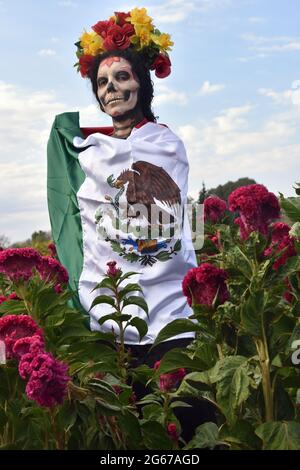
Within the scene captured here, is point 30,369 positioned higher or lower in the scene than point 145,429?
higher

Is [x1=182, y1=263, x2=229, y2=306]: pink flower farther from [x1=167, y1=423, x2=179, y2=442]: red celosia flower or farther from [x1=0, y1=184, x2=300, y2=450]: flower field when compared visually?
[x1=167, y1=423, x2=179, y2=442]: red celosia flower

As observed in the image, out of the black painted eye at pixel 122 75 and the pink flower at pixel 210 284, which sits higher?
the black painted eye at pixel 122 75

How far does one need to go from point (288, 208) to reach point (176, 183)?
178 centimetres

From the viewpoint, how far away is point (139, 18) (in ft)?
13.1

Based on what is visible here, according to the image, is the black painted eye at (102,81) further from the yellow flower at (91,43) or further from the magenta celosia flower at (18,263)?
the magenta celosia flower at (18,263)

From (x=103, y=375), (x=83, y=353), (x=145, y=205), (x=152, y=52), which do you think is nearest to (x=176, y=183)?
(x=145, y=205)

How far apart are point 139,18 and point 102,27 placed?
0.67 ft

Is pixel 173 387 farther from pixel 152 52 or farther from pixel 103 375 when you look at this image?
pixel 152 52

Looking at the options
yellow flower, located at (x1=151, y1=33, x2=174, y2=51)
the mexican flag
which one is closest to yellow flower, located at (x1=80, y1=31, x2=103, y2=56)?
yellow flower, located at (x1=151, y1=33, x2=174, y2=51)

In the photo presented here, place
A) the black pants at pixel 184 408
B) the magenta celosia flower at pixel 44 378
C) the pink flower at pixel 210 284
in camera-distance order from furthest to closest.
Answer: the black pants at pixel 184 408
the pink flower at pixel 210 284
the magenta celosia flower at pixel 44 378

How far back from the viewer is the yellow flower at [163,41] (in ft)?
13.1

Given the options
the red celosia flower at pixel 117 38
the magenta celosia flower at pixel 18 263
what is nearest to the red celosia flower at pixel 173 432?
the magenta celosia flower at pixel 18 263

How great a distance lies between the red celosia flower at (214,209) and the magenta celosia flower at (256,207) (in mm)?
1429
